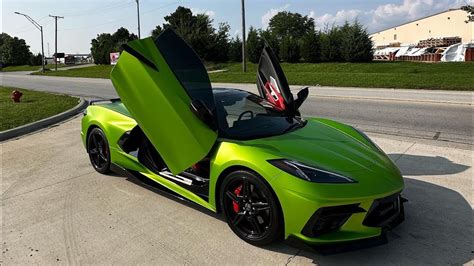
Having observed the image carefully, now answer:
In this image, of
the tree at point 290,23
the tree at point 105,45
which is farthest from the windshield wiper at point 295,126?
the tree at point 290,23

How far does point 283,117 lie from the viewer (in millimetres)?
4238

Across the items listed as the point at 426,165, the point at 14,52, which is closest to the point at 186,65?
the point at 426,165

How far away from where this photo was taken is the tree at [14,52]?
273 feet

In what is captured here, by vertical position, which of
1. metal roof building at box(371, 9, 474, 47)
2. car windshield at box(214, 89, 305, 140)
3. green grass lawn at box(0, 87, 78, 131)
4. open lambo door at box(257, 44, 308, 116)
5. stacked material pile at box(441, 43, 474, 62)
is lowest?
green grass lawn at box(0, 87, 78, 131)

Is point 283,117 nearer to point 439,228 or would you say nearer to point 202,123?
point 202,123

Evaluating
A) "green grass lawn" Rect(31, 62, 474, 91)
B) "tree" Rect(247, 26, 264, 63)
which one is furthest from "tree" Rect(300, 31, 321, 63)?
"green grass lawn" Rect(31, 62, 474, 91)

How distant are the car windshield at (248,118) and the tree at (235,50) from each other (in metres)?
Answer: 36.7

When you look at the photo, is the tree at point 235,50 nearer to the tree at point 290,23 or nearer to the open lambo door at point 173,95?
the open lambo door at point 173,95

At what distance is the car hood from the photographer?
3.27 meters

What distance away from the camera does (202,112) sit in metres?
3.49

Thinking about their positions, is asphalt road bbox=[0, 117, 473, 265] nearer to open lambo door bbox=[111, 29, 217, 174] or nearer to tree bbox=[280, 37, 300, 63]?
open lambo door bbox=[111, 29, 217, 174]

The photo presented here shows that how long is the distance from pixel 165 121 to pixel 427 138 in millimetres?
5446

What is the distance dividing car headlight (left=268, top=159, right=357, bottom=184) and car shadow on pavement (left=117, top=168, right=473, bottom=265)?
0.48 m

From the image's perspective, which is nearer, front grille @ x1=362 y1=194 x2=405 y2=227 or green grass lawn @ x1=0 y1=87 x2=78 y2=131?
front grille @ x1=362 y1=194 x2=405 y2=227
